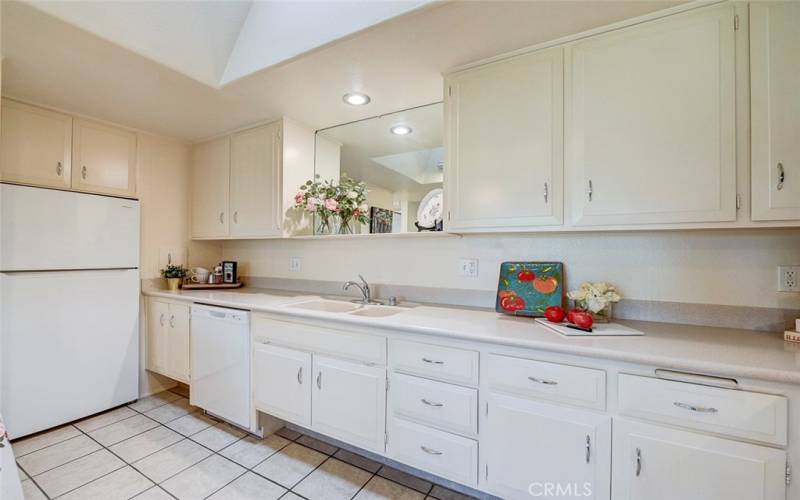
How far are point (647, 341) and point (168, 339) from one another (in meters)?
3.02

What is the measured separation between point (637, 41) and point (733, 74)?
37 centimetres

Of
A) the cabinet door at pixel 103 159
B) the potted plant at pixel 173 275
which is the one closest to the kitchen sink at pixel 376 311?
the potted plant at pixel 173 275

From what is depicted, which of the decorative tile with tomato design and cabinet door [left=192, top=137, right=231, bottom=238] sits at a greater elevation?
cabinet door [left=192, top=137, right=231, bottom=238]

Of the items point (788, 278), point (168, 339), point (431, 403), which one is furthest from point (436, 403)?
point (168, 339)

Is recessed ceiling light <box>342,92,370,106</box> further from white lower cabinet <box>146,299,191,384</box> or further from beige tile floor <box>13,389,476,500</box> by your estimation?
beige tile floor <box>13,389,476,500</box>

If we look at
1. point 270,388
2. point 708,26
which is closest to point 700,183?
point 708,26

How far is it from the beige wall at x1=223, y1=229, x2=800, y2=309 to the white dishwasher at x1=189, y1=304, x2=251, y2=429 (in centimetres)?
85

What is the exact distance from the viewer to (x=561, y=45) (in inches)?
59.2

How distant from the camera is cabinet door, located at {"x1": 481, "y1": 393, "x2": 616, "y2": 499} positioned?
3.81ft

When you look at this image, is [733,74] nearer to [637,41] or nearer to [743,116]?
[743,116]

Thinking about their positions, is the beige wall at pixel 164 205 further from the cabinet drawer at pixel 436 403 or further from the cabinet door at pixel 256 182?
the cabinet drawer at pixel 436 403

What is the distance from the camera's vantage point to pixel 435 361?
1440 mm

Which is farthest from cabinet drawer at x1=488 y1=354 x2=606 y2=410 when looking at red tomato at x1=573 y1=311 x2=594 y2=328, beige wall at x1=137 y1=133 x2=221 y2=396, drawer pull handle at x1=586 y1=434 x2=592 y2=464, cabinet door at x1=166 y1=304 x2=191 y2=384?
beige wall at x1=137 y1=133 x2=221 y2=396

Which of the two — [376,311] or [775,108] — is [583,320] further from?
[376,311]
